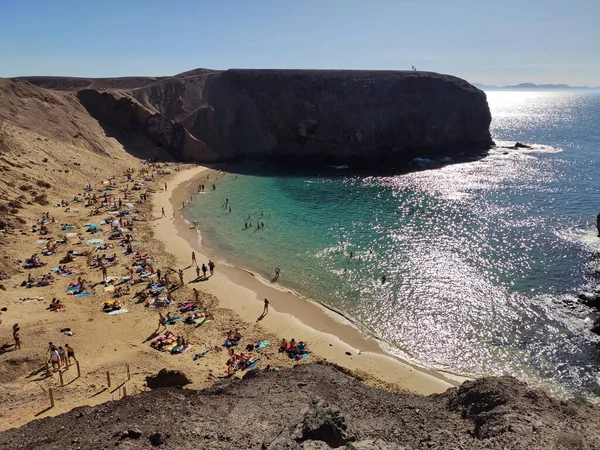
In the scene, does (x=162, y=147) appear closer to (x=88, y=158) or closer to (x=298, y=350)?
(x=88, y=158)

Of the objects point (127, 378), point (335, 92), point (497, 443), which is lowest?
point (127, 378)

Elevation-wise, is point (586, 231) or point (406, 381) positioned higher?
point (586, 231)

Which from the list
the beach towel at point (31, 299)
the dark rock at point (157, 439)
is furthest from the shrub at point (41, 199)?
the dark rock at point (157, 439)

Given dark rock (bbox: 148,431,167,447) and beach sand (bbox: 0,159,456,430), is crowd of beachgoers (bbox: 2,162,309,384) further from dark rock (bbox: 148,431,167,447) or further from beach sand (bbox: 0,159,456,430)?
dark rock (bbox: 148,431,167,447)

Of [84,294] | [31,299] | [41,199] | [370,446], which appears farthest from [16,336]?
[41,199]

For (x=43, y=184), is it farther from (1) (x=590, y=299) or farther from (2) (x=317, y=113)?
(1) (x=590, y=299)

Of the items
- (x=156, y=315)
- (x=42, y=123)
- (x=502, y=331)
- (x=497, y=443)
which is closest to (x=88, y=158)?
(x=42, y=123)
